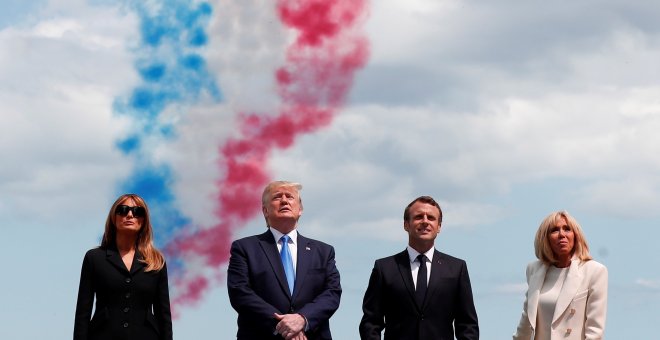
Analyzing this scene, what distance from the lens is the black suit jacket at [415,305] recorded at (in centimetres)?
1298

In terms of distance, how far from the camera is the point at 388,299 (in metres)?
13.1

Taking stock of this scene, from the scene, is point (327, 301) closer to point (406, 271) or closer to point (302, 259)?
point (302, 259)

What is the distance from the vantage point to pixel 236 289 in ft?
42.3

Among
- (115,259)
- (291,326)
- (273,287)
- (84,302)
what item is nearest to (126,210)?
(115,259)

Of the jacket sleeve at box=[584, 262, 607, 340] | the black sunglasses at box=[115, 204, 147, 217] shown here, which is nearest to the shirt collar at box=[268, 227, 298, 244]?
the black sunglasses at box=[115, 204, 147, 217]

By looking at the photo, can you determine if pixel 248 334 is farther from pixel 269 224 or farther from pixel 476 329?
pixel 476 329

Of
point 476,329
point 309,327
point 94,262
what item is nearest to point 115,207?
point 94,262

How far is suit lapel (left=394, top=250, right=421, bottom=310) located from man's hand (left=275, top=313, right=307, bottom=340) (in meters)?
1.50

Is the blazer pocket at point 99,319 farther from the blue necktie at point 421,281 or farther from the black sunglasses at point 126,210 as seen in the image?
the blue necktie at point 421,281

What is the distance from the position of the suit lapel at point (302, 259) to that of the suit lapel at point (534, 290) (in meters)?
2.98

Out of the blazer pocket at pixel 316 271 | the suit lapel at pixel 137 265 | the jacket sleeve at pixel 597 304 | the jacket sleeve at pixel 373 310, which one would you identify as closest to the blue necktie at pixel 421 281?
the jacket sleeve at pixel 373 310

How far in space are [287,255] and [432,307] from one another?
2035 millimetres

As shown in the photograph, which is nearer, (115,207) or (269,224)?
(115,207)

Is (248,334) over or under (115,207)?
under
